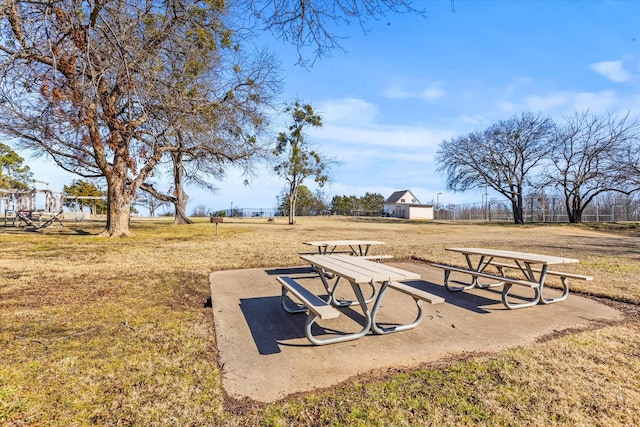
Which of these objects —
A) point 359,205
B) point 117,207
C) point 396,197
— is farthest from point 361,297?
point 396,197

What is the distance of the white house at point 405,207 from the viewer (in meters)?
51.2

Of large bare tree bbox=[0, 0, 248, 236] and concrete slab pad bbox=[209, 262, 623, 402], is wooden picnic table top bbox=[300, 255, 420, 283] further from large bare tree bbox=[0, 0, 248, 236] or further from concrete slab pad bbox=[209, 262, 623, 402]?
large bare tree bbox=[0, 0, 248, 236]

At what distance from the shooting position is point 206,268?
6.40 metres

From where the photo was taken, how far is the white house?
5125 centimetres

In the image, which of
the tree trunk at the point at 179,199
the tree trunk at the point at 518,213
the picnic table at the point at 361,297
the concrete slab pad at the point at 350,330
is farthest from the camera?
the tree trunk at the point at 518,213

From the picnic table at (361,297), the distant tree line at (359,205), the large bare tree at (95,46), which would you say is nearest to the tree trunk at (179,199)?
the large bare tree at (95,46)

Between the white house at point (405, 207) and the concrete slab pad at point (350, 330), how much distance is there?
157 feet

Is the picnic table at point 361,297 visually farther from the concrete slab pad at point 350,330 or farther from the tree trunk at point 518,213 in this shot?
the tree trunk at point 518,213

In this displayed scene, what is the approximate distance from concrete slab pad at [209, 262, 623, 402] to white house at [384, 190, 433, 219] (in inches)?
1887

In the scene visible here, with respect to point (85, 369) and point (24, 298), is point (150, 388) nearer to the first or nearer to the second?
point (85, 369)

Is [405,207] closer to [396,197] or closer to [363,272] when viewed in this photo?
[396,197]

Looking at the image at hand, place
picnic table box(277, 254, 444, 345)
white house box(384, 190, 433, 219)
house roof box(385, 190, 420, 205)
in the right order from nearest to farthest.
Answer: picnic table box(277, 254, 444, 345), white house box(384, 190, 433, 219), house roof box(385, 190, 420, 205)

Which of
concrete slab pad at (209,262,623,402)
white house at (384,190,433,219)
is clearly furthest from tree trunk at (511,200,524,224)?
concrete slab pad at (209,262,623,402)

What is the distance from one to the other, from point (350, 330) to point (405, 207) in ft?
170
